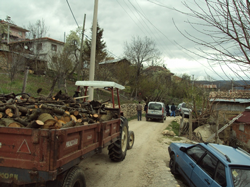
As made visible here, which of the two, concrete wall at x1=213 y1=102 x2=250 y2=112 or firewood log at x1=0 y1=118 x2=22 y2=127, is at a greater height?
firewood log at x1=0 y1=118 x2=22 y2=127

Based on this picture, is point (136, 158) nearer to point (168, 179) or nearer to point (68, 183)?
point (168, 179)

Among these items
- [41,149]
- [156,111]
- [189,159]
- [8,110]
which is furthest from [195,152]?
[156,111]

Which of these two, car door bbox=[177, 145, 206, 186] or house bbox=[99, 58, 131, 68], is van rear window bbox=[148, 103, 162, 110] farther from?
car door bbox=[177, 145, 206, 186]

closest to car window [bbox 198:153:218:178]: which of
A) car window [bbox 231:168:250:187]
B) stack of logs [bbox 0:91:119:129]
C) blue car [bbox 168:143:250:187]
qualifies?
blue car [bbox 168:143:250:187]

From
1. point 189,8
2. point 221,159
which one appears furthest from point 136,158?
point 189,8

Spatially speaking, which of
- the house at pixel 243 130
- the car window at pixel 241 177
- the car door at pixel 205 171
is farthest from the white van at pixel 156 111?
the car window at pixel 241 177

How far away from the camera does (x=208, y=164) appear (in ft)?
13.9

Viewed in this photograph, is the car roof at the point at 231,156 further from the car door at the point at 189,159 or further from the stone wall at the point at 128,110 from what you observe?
the stone wall at the point at 128,110

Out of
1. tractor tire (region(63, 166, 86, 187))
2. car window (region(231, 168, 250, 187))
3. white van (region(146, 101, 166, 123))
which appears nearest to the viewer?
tractor tire (region(63, 166, 86, 187))

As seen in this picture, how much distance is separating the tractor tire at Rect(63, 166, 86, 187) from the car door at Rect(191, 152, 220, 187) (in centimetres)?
251

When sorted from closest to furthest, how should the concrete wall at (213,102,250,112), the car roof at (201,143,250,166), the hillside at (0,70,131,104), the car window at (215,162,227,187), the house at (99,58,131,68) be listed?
the car window at (215,162,227,187)
the car roof at (201,143,250,166)
the hillside at (0,70,131,104)
the concrete wall at (213,102,250,112)
the house at (99,58,131,68)

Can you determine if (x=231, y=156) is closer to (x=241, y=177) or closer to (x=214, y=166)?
(x=214, y=166)

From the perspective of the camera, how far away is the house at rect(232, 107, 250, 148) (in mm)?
10657

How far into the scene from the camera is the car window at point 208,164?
404 cm
